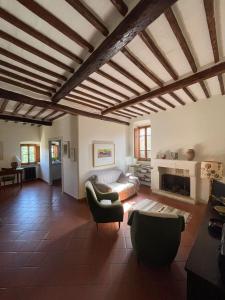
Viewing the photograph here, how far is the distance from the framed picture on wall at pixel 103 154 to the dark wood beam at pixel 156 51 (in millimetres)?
3280

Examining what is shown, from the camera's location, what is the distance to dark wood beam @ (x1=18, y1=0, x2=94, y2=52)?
59.8 inches

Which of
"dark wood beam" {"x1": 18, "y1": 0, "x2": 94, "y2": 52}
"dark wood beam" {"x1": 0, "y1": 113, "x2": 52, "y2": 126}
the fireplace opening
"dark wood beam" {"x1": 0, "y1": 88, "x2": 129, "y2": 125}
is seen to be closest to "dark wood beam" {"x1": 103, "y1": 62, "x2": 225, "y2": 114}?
"dark wood beam" {"x1": 0, "y1": 88, "x2": 129, "y2": 125}

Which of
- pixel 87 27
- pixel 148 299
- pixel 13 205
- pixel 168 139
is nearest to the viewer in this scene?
pixel 148 299

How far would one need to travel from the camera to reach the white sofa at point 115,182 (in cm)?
453

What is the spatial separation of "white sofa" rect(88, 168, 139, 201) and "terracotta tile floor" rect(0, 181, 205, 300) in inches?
40.5

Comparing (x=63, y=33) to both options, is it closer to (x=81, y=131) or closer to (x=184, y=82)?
(x=184, y=82)

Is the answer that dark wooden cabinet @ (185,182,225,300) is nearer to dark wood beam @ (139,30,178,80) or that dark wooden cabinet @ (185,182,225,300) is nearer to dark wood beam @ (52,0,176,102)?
dark wood beam @ (52,0,176,102)

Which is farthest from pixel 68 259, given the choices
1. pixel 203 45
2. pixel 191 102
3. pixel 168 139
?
pixel 191 102

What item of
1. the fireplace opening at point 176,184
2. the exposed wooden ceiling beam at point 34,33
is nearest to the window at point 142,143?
the fireplace opening at point 176,184

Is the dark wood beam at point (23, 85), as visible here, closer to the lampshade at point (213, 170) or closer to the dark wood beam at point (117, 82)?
the dark wood beam at point (117, 82)

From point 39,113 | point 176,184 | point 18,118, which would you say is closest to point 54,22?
point 39,113

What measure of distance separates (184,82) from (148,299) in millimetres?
3594

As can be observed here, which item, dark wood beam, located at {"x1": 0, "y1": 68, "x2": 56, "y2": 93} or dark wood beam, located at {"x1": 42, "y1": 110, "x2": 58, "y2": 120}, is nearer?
dark wood beam, located at {"x1": 0, "y1": 68, "x2": 56, "y2": 93}

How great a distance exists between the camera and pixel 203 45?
2.18m
